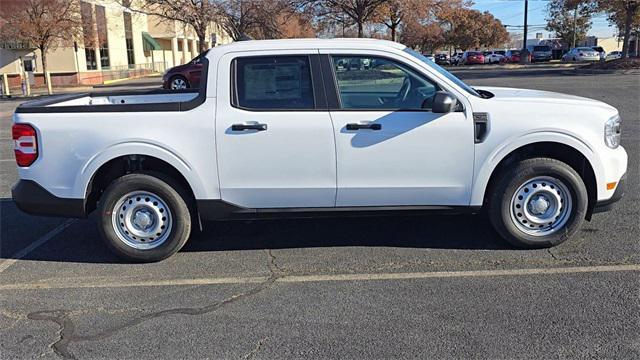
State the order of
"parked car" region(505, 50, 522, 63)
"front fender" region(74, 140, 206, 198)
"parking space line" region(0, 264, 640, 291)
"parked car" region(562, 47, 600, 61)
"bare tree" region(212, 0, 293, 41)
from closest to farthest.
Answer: "parking space line" region(0, 264, 640, 291) → "front fender" region(74, 140, 206, 198) → "bare tree" region(212, 0, 293, 41) → "parked car" region(562, 47, 600, 61) → "parked car" region(505, 50, 522, 63)

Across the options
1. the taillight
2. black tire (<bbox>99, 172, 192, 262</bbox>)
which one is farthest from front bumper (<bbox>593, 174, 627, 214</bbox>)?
the taillight

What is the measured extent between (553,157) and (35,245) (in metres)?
4.97

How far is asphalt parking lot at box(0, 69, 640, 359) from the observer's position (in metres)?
3.49

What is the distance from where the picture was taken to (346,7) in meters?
28.7

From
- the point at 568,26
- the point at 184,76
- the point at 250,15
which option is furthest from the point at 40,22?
the point at 568,26

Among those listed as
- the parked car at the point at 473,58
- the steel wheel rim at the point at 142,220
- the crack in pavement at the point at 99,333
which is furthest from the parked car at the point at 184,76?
the parked car at the point at 473,58

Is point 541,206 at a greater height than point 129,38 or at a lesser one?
lesser

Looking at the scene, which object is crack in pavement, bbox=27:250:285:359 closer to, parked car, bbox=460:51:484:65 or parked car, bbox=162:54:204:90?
parked car, bbox=162:54:204:90

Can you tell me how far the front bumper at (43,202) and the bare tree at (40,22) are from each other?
2936 cm

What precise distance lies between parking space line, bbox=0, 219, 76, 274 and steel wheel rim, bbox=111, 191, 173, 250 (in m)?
1.09

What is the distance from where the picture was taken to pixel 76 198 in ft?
15.7

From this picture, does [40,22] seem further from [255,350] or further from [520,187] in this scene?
[255,350]

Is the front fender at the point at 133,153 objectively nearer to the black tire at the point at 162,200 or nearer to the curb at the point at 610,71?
the black tire at the point at 162,200

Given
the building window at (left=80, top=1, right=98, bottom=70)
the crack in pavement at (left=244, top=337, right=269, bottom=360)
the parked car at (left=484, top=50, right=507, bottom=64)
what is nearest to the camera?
the crack in pavement at (left=244, top=337, right=269, bottom=360)
